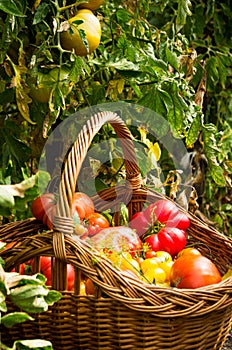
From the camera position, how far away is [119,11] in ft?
4.96

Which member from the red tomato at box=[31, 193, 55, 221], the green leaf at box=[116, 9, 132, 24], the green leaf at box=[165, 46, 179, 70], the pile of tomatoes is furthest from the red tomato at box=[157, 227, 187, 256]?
the green leaf at box=[116, 9, 132, 24]

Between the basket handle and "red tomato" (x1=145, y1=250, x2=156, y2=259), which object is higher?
the basket handle

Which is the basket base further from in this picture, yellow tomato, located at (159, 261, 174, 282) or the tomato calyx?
the tomato calyx

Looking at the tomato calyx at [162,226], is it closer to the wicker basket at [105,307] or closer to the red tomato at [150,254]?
the red tomato at [150,254]

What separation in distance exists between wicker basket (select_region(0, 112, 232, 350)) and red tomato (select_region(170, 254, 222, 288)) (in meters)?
0.04

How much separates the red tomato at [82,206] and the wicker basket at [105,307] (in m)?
0.22

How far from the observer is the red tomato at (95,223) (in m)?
1.24

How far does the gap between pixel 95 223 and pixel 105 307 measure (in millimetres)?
333

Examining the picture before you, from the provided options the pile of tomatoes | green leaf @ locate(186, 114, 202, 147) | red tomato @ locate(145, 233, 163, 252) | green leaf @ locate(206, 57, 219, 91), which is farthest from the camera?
green leaf @ locate(206, 57, 219, 91)

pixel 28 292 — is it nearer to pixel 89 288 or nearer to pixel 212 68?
pixel 89 288

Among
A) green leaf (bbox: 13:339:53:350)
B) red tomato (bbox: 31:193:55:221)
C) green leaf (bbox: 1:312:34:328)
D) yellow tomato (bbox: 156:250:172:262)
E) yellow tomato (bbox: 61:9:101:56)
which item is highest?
yellow tomato (bbox: 61:9:101:56)

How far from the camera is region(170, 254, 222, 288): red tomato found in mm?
1032

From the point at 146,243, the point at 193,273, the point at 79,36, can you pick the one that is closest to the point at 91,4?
the point at 79,36

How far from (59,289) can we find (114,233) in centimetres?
25
